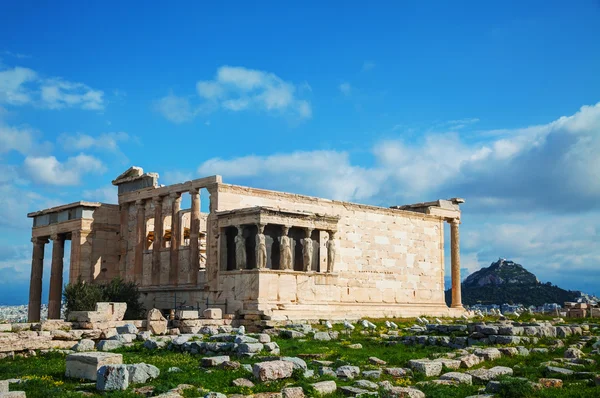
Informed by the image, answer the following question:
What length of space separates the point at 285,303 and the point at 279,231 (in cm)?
312

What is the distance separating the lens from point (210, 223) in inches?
1046

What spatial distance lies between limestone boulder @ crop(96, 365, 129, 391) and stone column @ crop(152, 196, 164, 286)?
18639 millimetres

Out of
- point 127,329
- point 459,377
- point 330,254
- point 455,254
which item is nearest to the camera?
point 459,377

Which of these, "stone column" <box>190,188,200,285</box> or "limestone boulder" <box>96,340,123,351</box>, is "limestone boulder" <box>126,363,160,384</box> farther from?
"stone column" <box>190,188,200,285</box>

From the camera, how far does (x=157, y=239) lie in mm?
29156

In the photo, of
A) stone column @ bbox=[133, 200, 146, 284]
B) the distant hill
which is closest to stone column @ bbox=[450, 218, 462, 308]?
stone column @ bbox=[133, 200, 146, 284]

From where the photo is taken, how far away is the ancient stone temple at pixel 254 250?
978 inches

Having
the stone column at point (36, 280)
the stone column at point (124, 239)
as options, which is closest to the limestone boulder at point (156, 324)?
the stone column at point (124, 239)

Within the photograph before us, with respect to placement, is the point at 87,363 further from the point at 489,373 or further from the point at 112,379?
the point at 489,373

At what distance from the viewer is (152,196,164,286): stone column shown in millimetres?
28891

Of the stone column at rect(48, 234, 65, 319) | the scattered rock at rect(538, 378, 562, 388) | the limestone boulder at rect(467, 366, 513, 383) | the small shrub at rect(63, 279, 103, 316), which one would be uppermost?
the stone column at rect(48, 234, 65, 319)

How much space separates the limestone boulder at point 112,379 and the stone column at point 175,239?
17.8m

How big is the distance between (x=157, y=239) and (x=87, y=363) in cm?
1797

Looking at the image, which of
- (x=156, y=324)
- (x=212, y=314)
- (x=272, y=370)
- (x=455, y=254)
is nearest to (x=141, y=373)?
(x=272, y=370)
